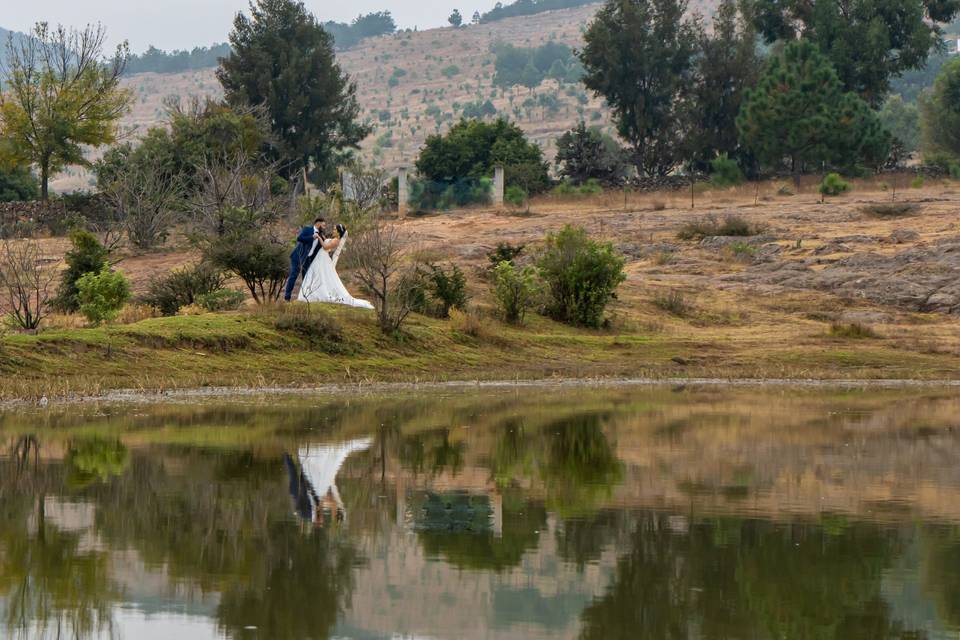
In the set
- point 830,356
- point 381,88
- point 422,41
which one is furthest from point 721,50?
point 422,41

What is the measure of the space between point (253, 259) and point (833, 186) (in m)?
29.2

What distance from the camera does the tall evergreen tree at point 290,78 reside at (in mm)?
70188

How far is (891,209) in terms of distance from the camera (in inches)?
2007

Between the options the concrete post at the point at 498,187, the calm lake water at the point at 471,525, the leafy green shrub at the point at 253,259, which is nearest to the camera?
the calm lake water at the point at 471,525

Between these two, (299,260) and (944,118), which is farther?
(944,118)

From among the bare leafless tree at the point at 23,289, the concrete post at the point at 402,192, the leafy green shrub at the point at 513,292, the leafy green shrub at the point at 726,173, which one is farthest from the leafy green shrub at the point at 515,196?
Result: the leafy green shrub at the point at 513,292

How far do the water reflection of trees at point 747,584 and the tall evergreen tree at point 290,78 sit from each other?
57.5 m

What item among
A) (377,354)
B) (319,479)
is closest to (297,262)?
(377,354)

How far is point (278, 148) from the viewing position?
6844 centimetres

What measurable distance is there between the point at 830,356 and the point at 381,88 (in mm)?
136257

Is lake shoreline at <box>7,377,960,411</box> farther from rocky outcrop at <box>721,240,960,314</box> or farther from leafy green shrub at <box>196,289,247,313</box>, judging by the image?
rocky outcrop at <box>721,240,960,314</box>

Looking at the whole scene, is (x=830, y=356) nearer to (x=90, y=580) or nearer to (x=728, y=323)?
(x=728, y=323)

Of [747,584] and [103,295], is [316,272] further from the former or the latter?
[747,584]

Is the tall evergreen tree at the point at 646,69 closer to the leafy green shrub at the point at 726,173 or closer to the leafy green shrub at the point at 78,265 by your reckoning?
the leafy green shrub at the point at 726,173
